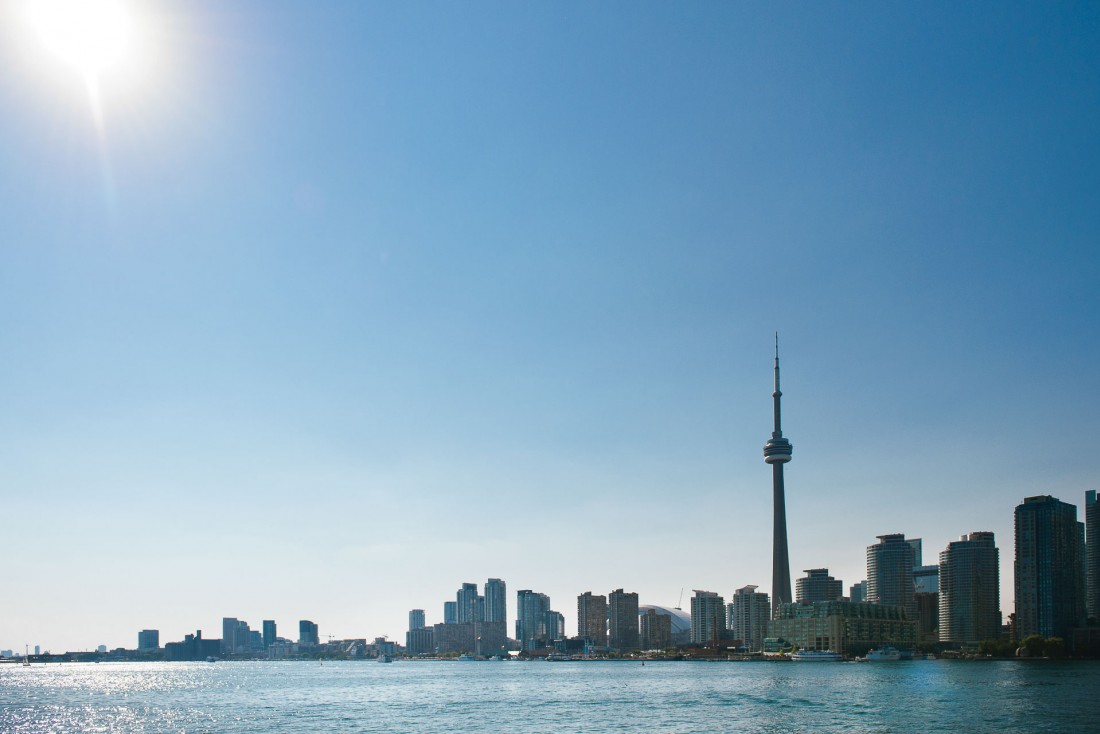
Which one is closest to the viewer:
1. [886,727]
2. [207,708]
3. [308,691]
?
[886,727]

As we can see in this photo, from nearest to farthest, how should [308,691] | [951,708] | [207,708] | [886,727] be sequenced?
[886,727] < [951,708] < [207,708] < [308,691]

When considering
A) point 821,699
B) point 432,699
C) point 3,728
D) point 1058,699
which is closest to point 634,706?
point 821,699

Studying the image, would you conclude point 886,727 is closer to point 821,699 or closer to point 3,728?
point 821,699

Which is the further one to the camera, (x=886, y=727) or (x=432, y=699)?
(x=432, y=699)

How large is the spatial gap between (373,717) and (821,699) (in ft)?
194

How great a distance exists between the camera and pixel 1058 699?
114 m

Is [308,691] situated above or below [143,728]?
below

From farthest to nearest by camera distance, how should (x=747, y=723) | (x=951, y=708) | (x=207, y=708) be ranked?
(x=207, y=708), (x=951, y=708), (x=747, y=723)

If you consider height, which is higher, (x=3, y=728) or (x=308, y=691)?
(x=3, y=728)

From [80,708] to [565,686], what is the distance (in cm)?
8257

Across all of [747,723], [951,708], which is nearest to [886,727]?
[747,723]

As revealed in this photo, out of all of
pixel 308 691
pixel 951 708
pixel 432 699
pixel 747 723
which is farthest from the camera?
pixel 308 691

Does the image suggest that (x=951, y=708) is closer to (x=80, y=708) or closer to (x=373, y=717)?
(x=373, y=717)

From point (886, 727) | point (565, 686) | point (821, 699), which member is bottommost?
point (565, 686)
